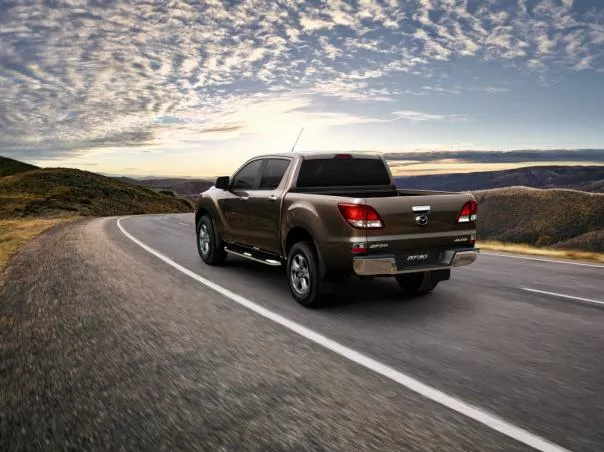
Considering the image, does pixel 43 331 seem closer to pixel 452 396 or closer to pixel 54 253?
pixel 452 396

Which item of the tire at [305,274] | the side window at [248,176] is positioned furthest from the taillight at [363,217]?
the side window at [248,176]

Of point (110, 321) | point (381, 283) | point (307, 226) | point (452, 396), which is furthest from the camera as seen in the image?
point (381, 283)

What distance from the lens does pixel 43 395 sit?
363 cm

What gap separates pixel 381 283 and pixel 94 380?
15.8ft

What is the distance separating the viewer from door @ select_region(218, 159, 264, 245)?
8.09 metres

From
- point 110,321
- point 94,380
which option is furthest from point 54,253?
point 94,380

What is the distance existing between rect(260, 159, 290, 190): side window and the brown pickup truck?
0.6 inches

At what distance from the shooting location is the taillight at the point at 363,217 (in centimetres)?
566

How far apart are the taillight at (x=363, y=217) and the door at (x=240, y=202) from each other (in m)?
2.58

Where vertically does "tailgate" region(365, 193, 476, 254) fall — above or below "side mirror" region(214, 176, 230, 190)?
below

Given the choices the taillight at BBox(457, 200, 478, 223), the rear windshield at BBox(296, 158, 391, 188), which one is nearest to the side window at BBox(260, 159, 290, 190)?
the rear windshield at BBox(296, 158, 391, 188)

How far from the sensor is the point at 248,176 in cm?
841

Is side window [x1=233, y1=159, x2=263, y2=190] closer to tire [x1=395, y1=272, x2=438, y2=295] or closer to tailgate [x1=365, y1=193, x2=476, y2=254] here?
tire [x1=395, y1=272, x2=438, y2=295]

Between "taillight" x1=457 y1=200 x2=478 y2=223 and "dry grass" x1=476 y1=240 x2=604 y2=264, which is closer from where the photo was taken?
"taillight" x1=457 y1=200 x2=478 y2=223
